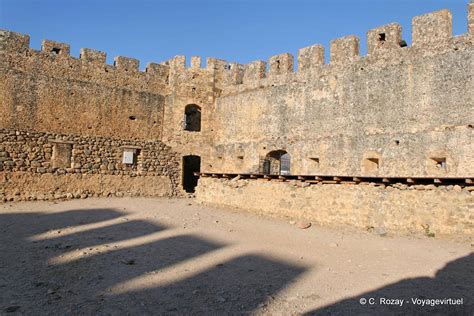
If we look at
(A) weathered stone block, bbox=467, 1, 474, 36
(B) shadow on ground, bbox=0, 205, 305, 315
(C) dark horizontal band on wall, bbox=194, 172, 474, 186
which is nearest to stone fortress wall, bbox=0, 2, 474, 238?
(A) weathered stone block, bbox=467, 1, 474, 36

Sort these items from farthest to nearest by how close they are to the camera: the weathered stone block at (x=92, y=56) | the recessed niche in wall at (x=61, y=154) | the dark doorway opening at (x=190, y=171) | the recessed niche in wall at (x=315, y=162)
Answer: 1. the dark doorway opening at (x=190, y=171)
2. the weathered stone block at (x=92, y=56)
3. the recessed niche in wall at (x=61, y=154)
4. the recessed niche in wall at (x=315, y=162)

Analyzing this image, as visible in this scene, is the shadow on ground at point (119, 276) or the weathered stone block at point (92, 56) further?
the weathered stone block at point (92, 56)

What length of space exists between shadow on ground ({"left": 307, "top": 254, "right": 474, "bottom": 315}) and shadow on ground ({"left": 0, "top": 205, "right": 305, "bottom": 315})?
39.8 inches

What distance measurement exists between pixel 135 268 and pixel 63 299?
4.77 ft

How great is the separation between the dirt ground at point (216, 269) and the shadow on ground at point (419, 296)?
1 cm

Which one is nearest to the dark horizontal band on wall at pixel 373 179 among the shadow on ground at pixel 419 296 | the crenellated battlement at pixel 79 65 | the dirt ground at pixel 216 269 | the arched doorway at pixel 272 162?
the dirt ground at pixel 216 269

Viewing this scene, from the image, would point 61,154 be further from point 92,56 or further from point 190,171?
point 190,171

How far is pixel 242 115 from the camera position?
676 inches

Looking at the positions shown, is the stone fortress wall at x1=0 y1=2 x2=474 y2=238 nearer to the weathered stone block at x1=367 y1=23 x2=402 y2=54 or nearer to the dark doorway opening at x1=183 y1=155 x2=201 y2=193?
Result: the weathered stone block at x1=367 y1=23 x2=402 y2=54

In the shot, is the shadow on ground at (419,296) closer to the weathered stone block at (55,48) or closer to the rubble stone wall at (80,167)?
the rubble stone wall at (80,167)

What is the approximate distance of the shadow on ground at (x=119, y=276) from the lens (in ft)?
15.1

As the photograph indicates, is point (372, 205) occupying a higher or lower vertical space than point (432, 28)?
lower

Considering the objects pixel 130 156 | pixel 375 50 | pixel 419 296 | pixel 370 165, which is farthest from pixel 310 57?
pixel 419 296

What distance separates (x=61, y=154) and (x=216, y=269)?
10646mm
